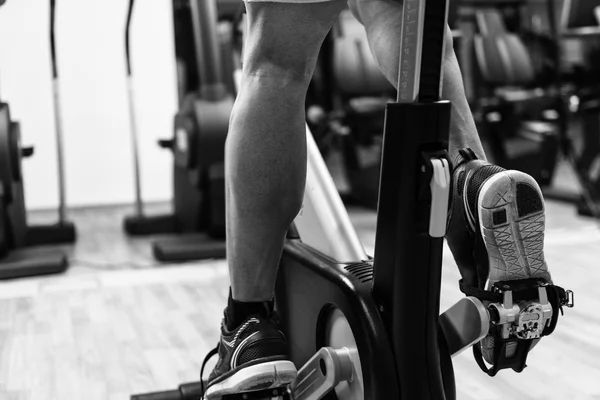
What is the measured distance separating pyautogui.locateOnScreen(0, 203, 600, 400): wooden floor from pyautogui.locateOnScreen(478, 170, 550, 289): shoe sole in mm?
640

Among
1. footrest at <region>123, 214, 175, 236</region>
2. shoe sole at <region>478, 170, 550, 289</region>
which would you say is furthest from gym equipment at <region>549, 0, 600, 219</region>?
shoe sole at <region>478, 170, 550, 289</region>

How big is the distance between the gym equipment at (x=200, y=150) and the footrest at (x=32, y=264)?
367 mm

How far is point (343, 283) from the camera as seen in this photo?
3.45 feet

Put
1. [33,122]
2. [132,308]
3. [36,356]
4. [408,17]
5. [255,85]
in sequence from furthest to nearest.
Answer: [33,122] < [132,308] < [36,356] < [255,85] < [408,17]

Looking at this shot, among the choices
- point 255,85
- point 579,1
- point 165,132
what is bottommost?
point 165,132

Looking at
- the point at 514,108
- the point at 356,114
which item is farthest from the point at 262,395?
the point at 514,108

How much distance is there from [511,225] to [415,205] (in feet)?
0.43

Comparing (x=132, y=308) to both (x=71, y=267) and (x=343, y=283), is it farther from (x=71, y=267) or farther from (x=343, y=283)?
(x=343, y=283)

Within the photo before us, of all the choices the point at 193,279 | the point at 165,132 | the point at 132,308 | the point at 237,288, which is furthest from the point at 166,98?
the point at 237,288

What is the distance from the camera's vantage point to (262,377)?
104 centimetres

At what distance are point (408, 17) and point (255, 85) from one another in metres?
0.25

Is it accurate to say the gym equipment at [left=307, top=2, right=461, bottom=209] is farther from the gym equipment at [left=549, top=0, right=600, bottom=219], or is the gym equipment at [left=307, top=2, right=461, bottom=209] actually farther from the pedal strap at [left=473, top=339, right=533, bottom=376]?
the pedal strap at [left=473, top=339, right=533, bottom=376]

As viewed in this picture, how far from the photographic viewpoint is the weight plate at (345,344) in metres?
1.02

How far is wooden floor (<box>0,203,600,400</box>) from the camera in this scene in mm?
1604
